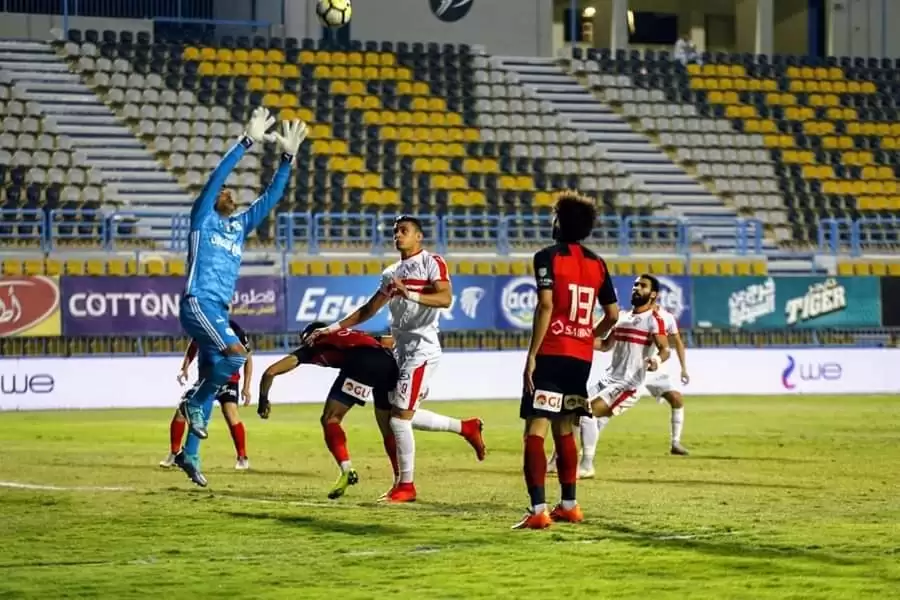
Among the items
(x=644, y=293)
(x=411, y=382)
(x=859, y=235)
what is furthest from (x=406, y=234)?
(x=859, y=235)

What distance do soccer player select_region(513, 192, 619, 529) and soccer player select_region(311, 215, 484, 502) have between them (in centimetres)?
197

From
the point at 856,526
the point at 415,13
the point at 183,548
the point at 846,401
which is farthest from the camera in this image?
the point at 415,13

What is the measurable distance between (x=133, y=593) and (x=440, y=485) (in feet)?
21.8

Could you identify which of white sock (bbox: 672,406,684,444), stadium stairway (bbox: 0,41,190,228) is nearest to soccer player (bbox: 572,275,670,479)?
white sock (bbox: 672,406,684,444)

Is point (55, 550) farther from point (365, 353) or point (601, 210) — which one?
point (601, 210)

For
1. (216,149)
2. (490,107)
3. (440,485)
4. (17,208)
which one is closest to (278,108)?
(216,149)

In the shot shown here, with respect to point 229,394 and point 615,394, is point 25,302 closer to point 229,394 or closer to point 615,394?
point 229,394

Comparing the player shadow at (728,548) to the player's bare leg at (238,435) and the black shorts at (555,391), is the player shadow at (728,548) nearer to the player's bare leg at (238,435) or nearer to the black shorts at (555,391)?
the black shorts at (555,391)

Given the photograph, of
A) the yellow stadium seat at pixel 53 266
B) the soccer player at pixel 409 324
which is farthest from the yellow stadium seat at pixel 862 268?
the soccer player at pixel 409 324

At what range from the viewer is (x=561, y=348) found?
38.3 ft

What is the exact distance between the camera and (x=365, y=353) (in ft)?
46.0

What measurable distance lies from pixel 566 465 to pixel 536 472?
1.03ft

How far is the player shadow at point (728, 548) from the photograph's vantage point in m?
10.5

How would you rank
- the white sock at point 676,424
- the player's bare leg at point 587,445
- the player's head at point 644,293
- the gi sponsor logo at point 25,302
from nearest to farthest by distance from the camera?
the player's bare leg at point 587,445
the player's head at point 644,293
the white sock at point 676,424
the gi sponsor logo at point 25,302
